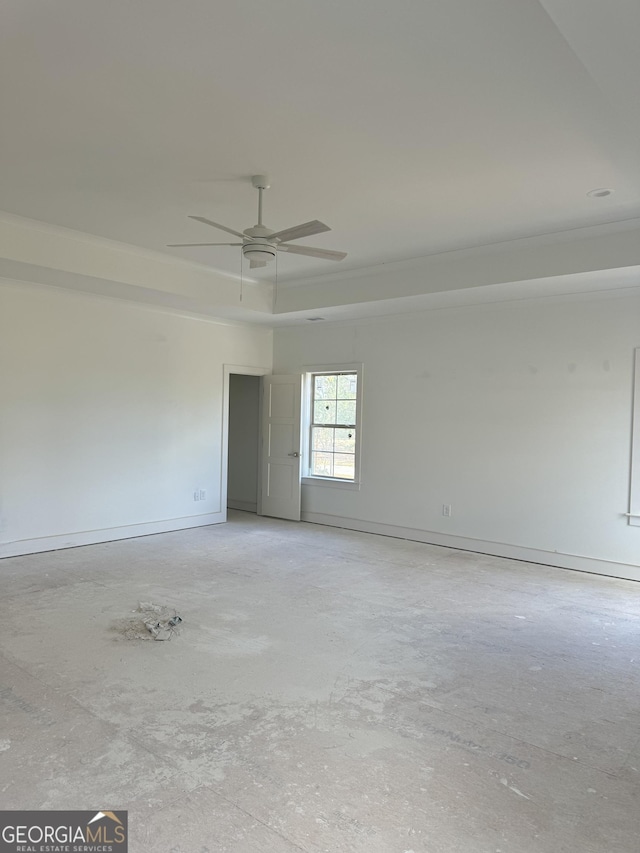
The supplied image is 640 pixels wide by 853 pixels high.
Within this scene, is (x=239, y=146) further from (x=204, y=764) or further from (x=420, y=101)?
(x=204, y=764)

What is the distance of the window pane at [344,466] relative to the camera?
7.31 m

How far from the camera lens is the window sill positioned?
7.22 metres

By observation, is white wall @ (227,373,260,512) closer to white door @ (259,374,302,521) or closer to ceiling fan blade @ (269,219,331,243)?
white door @ (259,374,302,521)

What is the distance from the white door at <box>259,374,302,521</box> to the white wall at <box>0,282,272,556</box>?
757 mm

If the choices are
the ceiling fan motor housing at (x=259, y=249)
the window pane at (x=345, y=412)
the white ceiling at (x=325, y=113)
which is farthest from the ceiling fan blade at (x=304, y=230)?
the window pane at (x=345, y=412)

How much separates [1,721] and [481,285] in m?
4.88

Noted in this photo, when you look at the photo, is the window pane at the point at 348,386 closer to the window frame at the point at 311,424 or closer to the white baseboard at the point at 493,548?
the window frame at the point at 311,424

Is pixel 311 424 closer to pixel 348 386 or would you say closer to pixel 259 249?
pixel 348 386

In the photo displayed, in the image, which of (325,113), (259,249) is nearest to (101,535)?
(259,249)

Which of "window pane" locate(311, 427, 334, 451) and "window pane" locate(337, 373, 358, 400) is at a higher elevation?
"window pane" locate(337, 373, 358, 400)

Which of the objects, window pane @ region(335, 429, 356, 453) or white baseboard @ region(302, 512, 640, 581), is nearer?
white baseboard @ region(302, 512, 640, 581)

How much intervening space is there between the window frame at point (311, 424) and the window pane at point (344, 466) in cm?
5

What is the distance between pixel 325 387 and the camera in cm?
766

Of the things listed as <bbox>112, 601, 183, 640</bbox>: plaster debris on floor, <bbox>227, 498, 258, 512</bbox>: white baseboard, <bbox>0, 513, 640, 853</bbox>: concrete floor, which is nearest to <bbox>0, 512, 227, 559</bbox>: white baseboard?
<bbox>0, 513, 640, 853</bbox>: concrete floor
